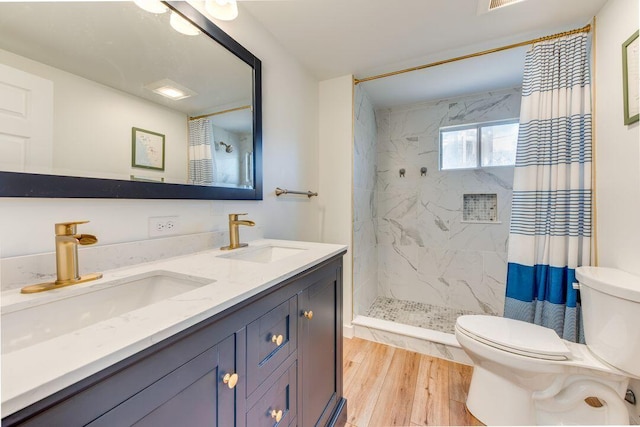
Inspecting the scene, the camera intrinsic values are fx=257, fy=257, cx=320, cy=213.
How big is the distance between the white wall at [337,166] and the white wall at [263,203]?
8cm

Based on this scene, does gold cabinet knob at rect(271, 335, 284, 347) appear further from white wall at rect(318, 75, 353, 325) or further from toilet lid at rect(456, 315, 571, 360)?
white wall at rect(318, 75, 353, 325)

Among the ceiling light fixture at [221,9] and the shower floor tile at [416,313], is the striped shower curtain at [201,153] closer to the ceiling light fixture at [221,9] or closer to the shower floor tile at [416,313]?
the ceiling light fixture at [221,9]

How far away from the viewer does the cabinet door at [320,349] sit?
3.12 feet

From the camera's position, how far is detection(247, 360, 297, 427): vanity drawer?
2.36ft

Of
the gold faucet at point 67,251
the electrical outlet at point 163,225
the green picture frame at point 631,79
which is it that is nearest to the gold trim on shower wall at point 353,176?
the electrical outlet at point 163,225

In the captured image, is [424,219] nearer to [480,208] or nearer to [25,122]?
[480,208]

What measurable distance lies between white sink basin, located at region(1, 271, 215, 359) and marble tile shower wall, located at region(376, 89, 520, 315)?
2.40 meters

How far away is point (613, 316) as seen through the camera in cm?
106

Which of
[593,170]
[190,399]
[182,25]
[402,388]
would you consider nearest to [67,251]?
[190,399]

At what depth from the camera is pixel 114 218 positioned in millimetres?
894

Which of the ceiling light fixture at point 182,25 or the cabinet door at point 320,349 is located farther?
the ceiling light fixture at point 182,25

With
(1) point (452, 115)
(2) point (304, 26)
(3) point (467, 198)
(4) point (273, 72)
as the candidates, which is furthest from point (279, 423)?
(1) point (452, 115)

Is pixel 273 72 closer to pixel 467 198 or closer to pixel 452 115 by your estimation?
pixel 452 115

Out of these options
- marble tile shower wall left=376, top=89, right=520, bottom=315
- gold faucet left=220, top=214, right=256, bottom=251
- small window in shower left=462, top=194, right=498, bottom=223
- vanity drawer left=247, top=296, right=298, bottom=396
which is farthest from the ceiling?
vanity drawer left=247, top=296, right=298, bottom=396
